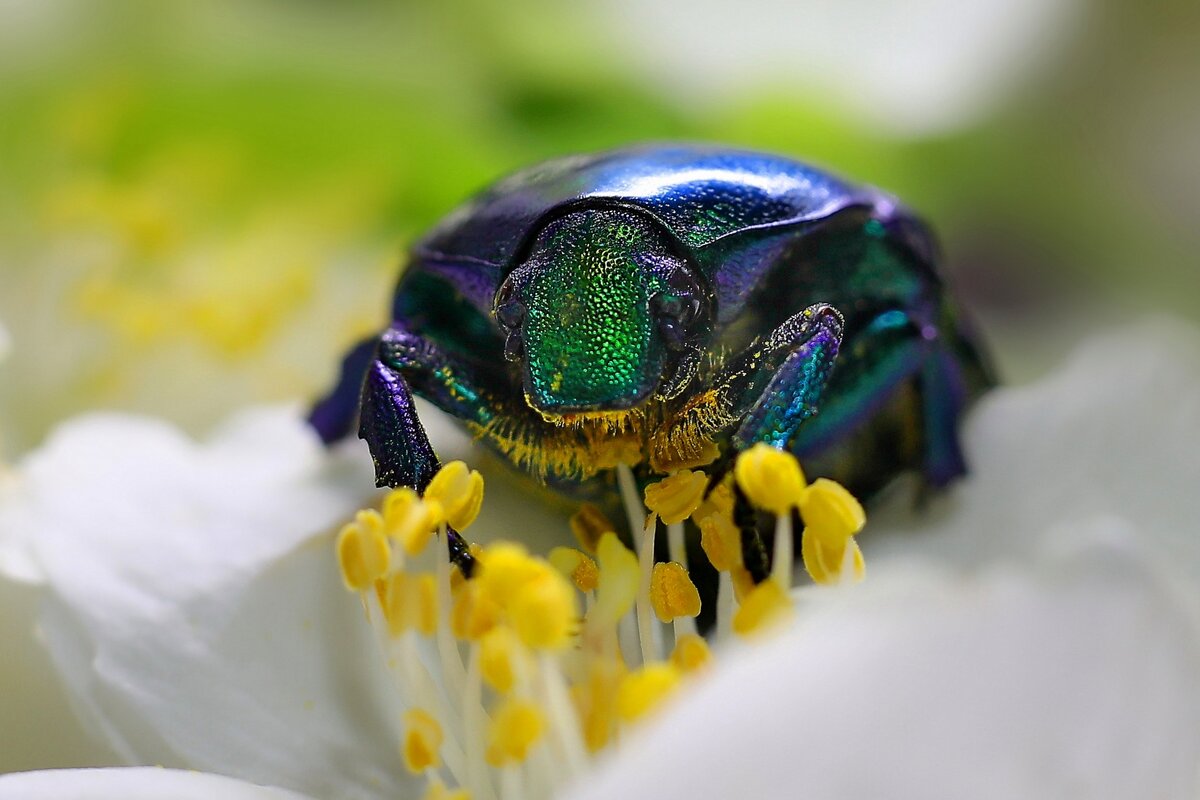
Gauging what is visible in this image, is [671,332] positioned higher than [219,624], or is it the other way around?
[671,332]

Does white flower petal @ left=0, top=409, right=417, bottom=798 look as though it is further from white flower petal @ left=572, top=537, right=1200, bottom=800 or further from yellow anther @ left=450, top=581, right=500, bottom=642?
white flower petal @ left=572, top=537, right=1200, bottom=800

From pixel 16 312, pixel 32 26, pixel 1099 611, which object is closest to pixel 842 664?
pixel 1099 611

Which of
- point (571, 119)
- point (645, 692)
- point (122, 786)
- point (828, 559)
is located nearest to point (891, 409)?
point (828, 559)

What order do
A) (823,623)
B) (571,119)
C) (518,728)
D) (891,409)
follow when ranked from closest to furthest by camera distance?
1. (823,623)
2. (518,728)
3. (891,409)
4. (571,119)

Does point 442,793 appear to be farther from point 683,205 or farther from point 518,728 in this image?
point 683,205

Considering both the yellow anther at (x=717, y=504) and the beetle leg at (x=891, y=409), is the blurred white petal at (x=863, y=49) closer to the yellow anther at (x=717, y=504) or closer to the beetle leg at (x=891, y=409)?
the beetle leg at (x=891, y=409)

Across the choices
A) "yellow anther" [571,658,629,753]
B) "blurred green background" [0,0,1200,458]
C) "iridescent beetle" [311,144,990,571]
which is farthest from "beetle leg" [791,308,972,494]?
"blurred green background" [0,0,1200,458]

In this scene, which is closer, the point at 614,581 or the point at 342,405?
the point at 614,581

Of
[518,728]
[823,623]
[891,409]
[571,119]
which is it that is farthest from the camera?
[571,119]
